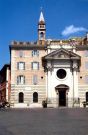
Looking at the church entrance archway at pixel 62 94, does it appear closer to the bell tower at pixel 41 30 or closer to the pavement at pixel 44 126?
the bell tower at pixel 41 30

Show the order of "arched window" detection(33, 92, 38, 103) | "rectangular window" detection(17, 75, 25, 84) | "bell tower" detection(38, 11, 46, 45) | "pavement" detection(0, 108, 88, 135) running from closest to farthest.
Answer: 1. "pavement" detection(0, 108, 88, 135)
2. "rectangular window" detection(17, 75, 25, 84)
3. "arched window" detection(33, 92, 38, 103)
4. "bell tower" detection(38, 11, 46, 45)

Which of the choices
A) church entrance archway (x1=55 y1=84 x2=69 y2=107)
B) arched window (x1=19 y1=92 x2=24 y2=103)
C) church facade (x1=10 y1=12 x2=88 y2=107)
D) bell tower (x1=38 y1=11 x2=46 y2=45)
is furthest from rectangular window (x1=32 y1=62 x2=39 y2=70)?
bell tower (x1=38 y1=11 x2=46 y2=45)

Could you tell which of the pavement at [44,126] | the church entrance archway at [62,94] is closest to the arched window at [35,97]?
the church entrance archway at [62,94]

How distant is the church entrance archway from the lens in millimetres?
81000

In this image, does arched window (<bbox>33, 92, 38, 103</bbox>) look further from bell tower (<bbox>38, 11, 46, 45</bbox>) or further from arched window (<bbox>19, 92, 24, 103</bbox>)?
bell tower (<bbox>38, 11, 46, 45</bbox>)

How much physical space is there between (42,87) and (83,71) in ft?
28.0

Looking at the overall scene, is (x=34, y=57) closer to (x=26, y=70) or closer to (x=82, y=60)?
(x=26, y=70)

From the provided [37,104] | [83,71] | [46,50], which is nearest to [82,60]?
[83,71]

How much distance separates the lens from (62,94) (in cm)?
8181

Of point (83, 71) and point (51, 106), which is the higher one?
point (83, 71)

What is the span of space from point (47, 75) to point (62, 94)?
15.9ft

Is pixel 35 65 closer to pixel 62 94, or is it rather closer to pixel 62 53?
pixel 62 53

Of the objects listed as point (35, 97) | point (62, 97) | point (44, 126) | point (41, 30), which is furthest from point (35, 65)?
point (44, 126)

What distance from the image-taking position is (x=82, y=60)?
268ft
